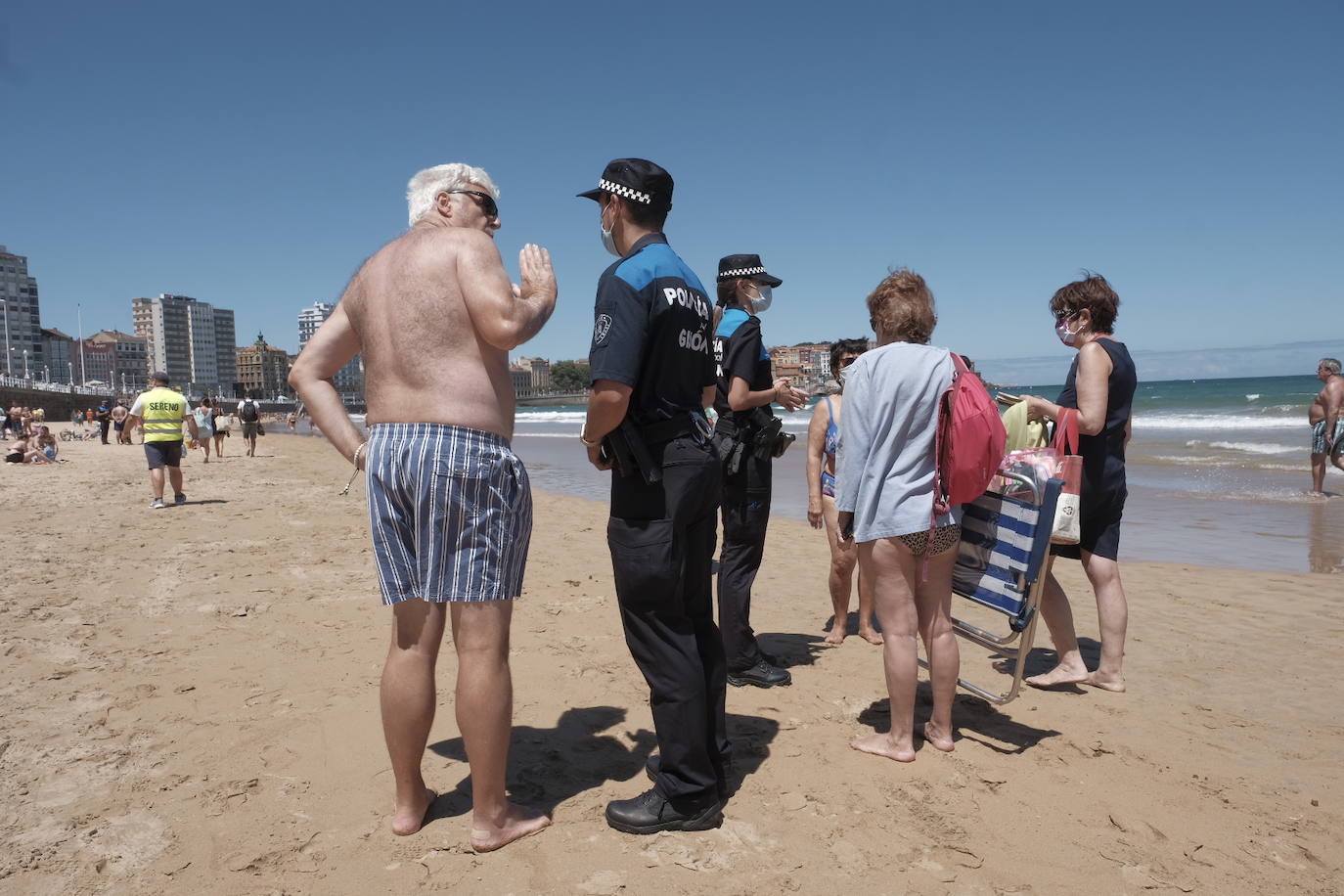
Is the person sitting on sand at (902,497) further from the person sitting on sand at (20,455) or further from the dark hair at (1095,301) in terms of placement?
the person sitting on sand at (20,455)

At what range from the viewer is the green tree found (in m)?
162

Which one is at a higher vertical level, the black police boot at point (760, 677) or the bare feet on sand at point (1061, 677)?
the black police boot at point (760, 677)

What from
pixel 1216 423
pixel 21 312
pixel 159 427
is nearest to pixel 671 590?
pixel 159 427

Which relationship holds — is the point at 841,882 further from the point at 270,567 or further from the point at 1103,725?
the point at 270,567

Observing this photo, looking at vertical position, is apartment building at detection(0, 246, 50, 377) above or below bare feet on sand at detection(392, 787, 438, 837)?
above

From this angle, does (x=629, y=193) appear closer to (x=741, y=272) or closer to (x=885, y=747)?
(x=741, y=272)

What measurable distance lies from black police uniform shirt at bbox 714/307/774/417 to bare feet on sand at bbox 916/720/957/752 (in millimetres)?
1577

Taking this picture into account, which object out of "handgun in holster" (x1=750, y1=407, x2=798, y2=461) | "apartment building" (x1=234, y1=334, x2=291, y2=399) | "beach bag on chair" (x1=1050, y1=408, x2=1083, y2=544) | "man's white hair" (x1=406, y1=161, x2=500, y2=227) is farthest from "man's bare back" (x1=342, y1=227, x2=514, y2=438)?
"apartment building" (x1=234, y1=334, x2=291, y2=399)

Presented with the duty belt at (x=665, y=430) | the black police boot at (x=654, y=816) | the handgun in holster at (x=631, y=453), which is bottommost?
the black police boot at (x=654, y=816)

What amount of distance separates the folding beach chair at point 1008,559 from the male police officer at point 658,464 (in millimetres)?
1278

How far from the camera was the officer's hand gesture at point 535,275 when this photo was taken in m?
2.37

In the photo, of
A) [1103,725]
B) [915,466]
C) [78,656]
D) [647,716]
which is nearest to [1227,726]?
[1103,725]

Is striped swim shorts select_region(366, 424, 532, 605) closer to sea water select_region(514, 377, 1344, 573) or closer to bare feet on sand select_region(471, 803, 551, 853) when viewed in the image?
bare feet on sand select_region(471, 803, 551, 853)

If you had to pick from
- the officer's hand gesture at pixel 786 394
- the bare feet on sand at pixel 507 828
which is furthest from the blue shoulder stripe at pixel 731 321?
the bare feet on sand at pixel 507 828
